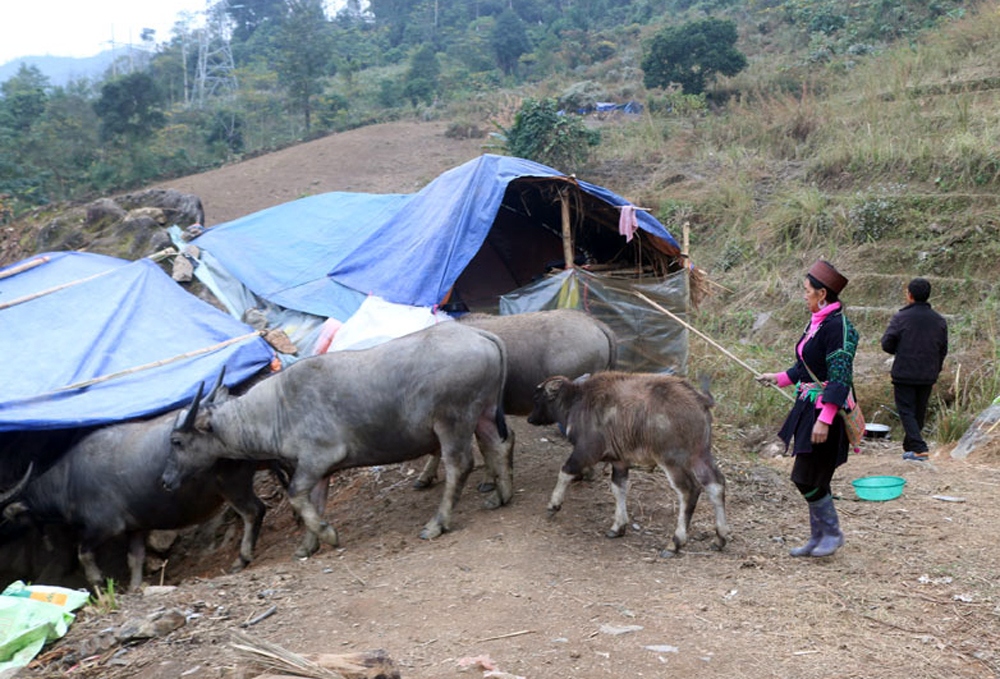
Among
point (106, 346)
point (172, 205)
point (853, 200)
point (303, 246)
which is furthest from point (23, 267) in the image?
point (853, 200)

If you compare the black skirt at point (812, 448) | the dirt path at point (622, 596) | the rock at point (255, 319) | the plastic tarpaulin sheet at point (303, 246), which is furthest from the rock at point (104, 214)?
the black skirt at point (812, 448)

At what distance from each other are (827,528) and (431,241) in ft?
16.0

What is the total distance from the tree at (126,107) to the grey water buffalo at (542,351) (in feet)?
71.7

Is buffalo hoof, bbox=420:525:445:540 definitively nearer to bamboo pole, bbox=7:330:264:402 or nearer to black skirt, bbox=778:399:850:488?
black skirt, bbox=778:399:850:488

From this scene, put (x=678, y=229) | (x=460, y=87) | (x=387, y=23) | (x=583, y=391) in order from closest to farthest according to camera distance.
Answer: (x=583, y=391), (x=678, y=229), (x=460, y=87), (x=387, y=23)

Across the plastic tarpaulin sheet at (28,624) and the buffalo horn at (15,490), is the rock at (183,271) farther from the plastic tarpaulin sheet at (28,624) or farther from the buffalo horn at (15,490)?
the plastic tarpaulin sheet at (28,624)

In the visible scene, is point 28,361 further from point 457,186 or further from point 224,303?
point 457,186

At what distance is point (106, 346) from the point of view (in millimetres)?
7793

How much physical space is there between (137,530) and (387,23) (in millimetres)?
44969

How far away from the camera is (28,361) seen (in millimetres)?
7496

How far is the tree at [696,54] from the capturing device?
22.9 m

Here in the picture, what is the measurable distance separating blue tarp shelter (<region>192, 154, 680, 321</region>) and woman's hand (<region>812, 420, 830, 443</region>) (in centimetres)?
427

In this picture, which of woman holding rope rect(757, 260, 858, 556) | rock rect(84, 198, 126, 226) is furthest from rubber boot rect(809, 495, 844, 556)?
rock rect(84, 198, 126, 226)

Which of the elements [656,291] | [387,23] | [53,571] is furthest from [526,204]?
[387,23]
